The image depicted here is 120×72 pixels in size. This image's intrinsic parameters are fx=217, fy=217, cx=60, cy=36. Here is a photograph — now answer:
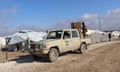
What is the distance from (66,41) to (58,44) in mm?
936

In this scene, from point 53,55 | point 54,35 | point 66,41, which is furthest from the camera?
point 54,35

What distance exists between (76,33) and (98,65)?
200 inches

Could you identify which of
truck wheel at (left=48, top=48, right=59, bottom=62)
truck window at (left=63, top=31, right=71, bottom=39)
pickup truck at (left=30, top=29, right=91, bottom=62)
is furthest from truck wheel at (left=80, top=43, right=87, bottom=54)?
truck wheel at (left=48, top=48, right=59, bottom=62)

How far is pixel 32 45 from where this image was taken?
1417cm

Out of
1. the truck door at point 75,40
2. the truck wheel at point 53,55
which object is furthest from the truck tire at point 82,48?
the truck wheel at point 53,55

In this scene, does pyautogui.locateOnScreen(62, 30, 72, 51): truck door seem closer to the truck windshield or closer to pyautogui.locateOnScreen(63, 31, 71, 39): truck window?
pyautogui.locateOnScreen(63, 31, 71, 39): truck window

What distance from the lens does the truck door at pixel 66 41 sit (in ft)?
49.2

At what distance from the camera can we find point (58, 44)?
1442cm

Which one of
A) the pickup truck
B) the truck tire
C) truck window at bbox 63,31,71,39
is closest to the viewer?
the pickup truck

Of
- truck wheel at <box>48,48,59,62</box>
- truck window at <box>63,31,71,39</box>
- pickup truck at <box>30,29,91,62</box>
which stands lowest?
truck wheel at <box>48,48,59,62</box>

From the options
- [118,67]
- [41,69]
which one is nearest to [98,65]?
[118,67]

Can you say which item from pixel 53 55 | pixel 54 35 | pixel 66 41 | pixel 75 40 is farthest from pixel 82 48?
pixel 53 55

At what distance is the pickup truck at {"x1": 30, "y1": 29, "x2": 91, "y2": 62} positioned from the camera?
13.7 meters

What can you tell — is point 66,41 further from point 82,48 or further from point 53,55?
point 82,48
